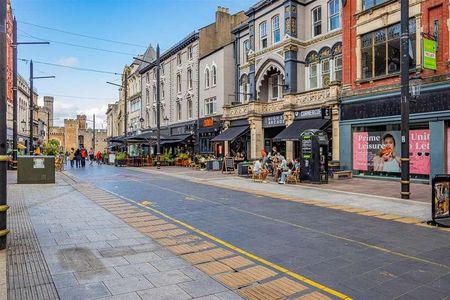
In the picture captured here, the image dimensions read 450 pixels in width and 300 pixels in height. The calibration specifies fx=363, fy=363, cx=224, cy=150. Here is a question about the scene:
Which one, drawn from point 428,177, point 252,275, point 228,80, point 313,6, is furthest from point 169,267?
point 228,80

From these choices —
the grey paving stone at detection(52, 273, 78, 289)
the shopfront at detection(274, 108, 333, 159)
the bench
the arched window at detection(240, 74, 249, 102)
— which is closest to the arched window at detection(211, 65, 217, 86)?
the arched window at detection(240, 74, 249, 102)

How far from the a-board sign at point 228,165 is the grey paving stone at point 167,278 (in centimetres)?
1919

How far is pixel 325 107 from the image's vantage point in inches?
848

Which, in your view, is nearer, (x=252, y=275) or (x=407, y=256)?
(x=252, y=275)

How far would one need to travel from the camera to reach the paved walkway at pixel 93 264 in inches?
169

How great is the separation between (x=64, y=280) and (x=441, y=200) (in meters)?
7.99

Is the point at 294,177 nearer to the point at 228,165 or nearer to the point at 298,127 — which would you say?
the point at 298,127

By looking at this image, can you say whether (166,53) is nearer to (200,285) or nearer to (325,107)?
(325,107)

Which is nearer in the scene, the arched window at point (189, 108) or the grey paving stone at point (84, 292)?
the grey paving stone at point (84, 292)

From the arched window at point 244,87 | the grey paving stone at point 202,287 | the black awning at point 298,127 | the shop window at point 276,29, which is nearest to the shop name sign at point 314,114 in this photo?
the black awning at point 298,127

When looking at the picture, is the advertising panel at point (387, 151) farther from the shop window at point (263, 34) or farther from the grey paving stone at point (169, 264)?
the grey paving stone at point (169, 264)

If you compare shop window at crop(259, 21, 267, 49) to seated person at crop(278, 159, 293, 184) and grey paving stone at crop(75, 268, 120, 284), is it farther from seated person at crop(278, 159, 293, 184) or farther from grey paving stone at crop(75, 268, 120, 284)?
grey paving stone at crop(75, 268, 120, 284)

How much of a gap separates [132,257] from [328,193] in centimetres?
977

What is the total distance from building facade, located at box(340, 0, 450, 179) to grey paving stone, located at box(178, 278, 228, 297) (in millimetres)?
13687
